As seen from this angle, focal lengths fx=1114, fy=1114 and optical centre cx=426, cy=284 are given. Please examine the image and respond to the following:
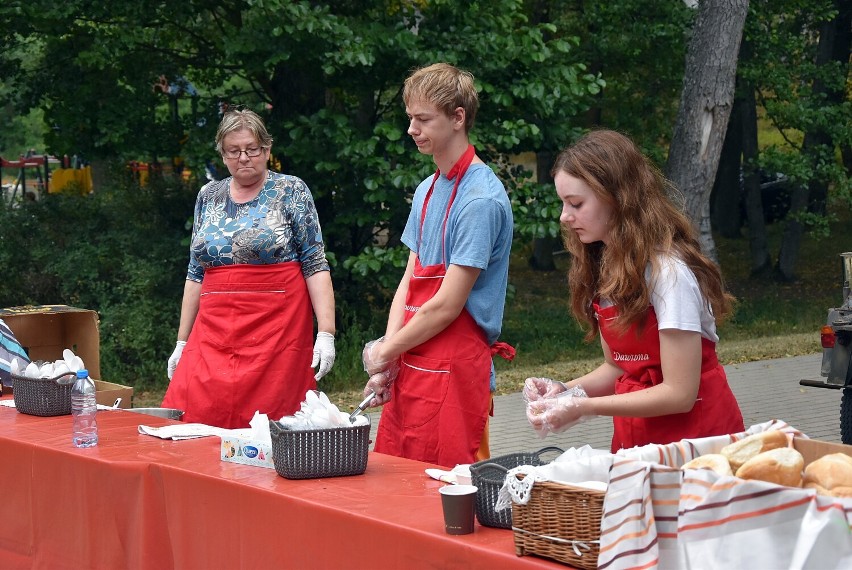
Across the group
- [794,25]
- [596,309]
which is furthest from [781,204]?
[596,309]

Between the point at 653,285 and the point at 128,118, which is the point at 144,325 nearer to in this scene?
the point at 128,118

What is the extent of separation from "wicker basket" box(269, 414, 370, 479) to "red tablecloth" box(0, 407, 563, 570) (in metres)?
0.04

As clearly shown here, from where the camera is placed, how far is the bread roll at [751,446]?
84.3 inches

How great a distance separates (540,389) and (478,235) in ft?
2.10

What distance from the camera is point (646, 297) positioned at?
2689 mm

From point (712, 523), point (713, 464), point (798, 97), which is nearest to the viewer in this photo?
point (712, 523)

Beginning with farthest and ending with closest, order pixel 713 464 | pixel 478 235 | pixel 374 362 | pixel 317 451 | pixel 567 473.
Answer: pixel 374 362 → pixel 478 235 → pixel 317 451 → pixel 567 473 → pixel 713 464

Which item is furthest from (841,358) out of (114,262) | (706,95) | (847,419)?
(114,262)

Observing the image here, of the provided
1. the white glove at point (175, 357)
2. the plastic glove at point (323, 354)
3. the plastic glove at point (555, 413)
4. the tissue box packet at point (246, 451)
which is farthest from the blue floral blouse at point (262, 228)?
the plastic glove at point (555, 413)

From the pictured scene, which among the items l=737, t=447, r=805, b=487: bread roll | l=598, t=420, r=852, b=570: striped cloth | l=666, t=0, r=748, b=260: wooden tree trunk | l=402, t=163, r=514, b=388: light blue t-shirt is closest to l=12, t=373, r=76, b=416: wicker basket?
l=402, t=163, r=514, b=388: light blue t-shirt

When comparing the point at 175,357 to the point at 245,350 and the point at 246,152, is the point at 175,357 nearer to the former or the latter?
the point at 245,350

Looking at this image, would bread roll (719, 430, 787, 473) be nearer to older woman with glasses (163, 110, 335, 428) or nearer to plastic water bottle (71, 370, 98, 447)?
plastic water bottle (71, 370, 98, 447)

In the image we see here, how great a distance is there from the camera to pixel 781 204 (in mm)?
24000

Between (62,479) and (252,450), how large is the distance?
26.6 inches
